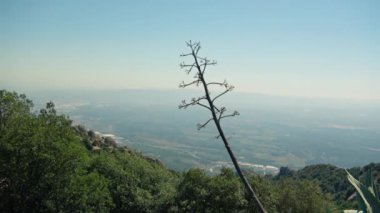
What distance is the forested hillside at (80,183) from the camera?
1016 inches

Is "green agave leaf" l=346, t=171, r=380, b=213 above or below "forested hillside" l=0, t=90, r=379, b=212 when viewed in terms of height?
above

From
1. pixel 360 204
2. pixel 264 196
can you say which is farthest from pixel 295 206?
pixel 360 204

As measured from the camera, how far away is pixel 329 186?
87.1 m

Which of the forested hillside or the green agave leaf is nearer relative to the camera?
the green agave leaf

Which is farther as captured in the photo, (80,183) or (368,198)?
(80,183)

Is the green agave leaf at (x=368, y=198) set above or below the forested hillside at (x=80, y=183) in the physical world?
above

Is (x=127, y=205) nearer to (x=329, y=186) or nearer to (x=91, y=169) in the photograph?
(x=91, y=169)

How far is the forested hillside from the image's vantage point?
2580 cm

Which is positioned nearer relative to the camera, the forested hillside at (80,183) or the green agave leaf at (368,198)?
the green agave leaf at (368,198)

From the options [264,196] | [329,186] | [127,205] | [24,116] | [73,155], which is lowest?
[329,186]

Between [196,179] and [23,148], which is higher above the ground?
[23,148]

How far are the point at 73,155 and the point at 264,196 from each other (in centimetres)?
1623

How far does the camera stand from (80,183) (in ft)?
90.8

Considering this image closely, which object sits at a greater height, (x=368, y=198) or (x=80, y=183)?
(x=368, y=198)
